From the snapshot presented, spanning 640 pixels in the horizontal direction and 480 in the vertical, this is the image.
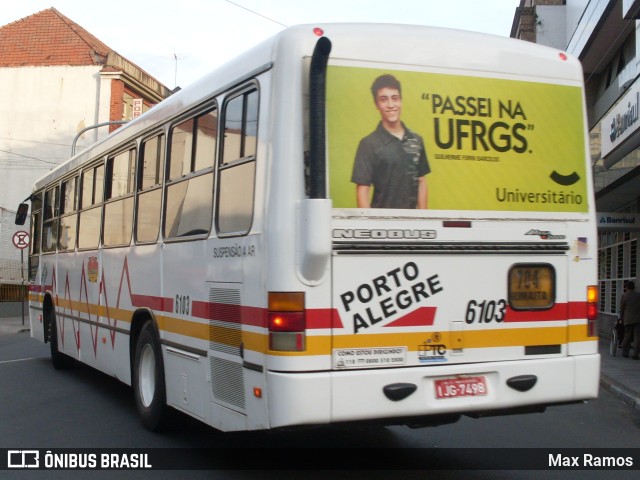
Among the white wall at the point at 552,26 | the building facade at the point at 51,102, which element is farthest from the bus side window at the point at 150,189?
the building facade at the point at 51,102

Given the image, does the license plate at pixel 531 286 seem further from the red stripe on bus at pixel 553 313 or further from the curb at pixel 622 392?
the curb at pixel 622 392

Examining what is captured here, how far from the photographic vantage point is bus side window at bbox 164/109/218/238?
6.55 metres

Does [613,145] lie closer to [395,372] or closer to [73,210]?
[73,210]

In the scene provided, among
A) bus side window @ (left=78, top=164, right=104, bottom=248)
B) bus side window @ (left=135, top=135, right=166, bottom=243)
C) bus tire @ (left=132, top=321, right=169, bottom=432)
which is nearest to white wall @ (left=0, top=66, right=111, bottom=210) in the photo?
bus side window @ (left=78, top=164, right=104, bottom=248)

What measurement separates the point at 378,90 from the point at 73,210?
7.06m

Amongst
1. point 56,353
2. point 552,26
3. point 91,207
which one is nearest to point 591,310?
point 91,207

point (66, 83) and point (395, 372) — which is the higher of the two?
point (66, 83)

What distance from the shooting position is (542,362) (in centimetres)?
594

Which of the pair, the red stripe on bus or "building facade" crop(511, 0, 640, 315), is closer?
the red stripe on bus

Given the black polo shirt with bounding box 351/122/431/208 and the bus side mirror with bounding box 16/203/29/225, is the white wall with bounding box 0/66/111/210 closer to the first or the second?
the bus side mirror with bounding box 16/203/29/225

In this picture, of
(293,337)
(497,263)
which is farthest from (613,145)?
(293,337)

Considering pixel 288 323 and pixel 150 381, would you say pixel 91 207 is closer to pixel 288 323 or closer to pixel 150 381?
pixel 150 381

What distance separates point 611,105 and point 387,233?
60.3ft

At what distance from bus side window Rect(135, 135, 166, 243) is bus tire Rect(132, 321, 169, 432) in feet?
3.04
